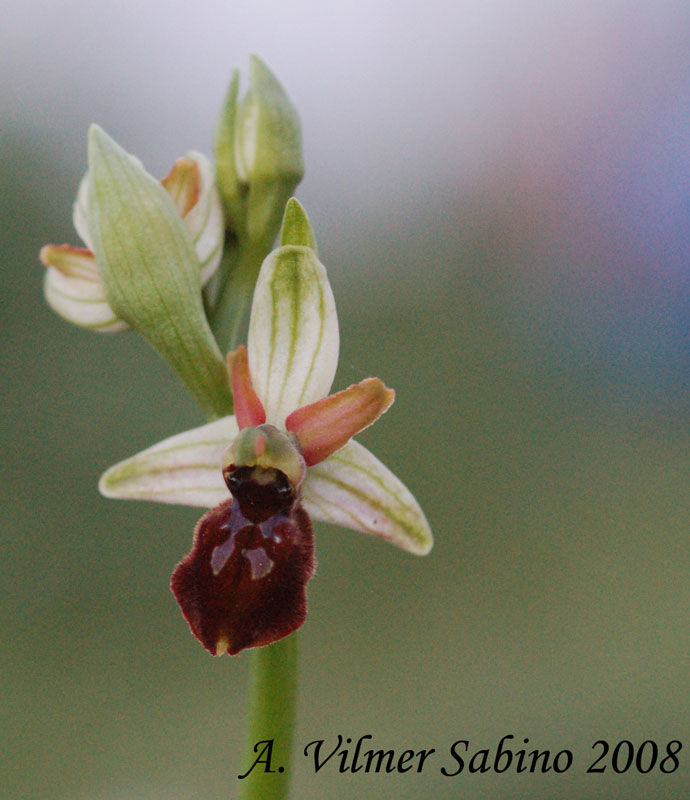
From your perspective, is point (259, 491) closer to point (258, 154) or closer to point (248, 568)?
point (248, 568)

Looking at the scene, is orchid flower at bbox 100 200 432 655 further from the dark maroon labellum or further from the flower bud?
the flower bud

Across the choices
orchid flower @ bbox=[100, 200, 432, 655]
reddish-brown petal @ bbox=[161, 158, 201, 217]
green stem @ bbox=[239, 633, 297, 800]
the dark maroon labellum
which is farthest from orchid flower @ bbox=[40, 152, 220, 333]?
green stem @ bbox=[239, 633, 297, 800]

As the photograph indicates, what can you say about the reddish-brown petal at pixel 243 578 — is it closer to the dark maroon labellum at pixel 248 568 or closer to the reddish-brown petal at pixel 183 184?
the dark maroon labellum at pixel 248 568

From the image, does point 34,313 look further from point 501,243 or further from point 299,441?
point 299,441

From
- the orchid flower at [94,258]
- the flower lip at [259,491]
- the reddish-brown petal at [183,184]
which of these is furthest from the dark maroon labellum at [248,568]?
the reddish-brown petal at [183,184]

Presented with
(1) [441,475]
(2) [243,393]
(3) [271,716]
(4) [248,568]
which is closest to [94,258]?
(2) [243,393]

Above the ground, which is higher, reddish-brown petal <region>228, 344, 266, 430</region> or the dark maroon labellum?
reddish-brown petal <region>228, 344, 266, 430</region>
